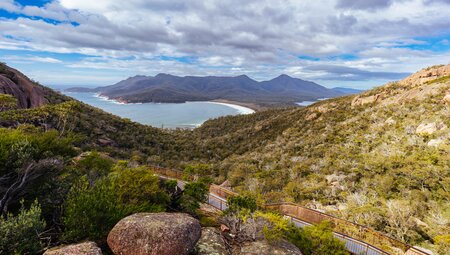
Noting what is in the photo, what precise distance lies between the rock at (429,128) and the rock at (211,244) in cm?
2461

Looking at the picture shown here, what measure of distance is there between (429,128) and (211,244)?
85.5 ft

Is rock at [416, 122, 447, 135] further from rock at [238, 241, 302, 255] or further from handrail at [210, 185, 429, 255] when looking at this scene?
rock at [238, 241, 302, 255]

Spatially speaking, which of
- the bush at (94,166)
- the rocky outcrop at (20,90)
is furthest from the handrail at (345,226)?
the rocky outcrop at (20,90)

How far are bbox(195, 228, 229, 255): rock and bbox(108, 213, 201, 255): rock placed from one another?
57 centimetres

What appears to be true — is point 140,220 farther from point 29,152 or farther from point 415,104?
point 415,104

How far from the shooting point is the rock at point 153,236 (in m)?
6.45

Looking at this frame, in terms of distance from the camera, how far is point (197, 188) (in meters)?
11.2

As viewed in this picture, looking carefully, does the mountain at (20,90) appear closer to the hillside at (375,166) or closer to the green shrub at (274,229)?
the hillside at (375,166)

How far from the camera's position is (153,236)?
6570mm

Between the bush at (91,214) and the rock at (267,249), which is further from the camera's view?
the rock at (267,249)

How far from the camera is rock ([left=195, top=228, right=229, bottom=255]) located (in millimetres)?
7379

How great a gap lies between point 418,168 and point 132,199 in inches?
743

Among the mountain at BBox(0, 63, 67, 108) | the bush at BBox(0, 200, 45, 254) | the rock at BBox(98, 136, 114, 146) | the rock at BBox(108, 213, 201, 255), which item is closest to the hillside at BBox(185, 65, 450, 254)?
the rock at BBox(108, 213, 201, 255)

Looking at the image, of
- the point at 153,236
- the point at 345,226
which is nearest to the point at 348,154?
the point at 345,226
